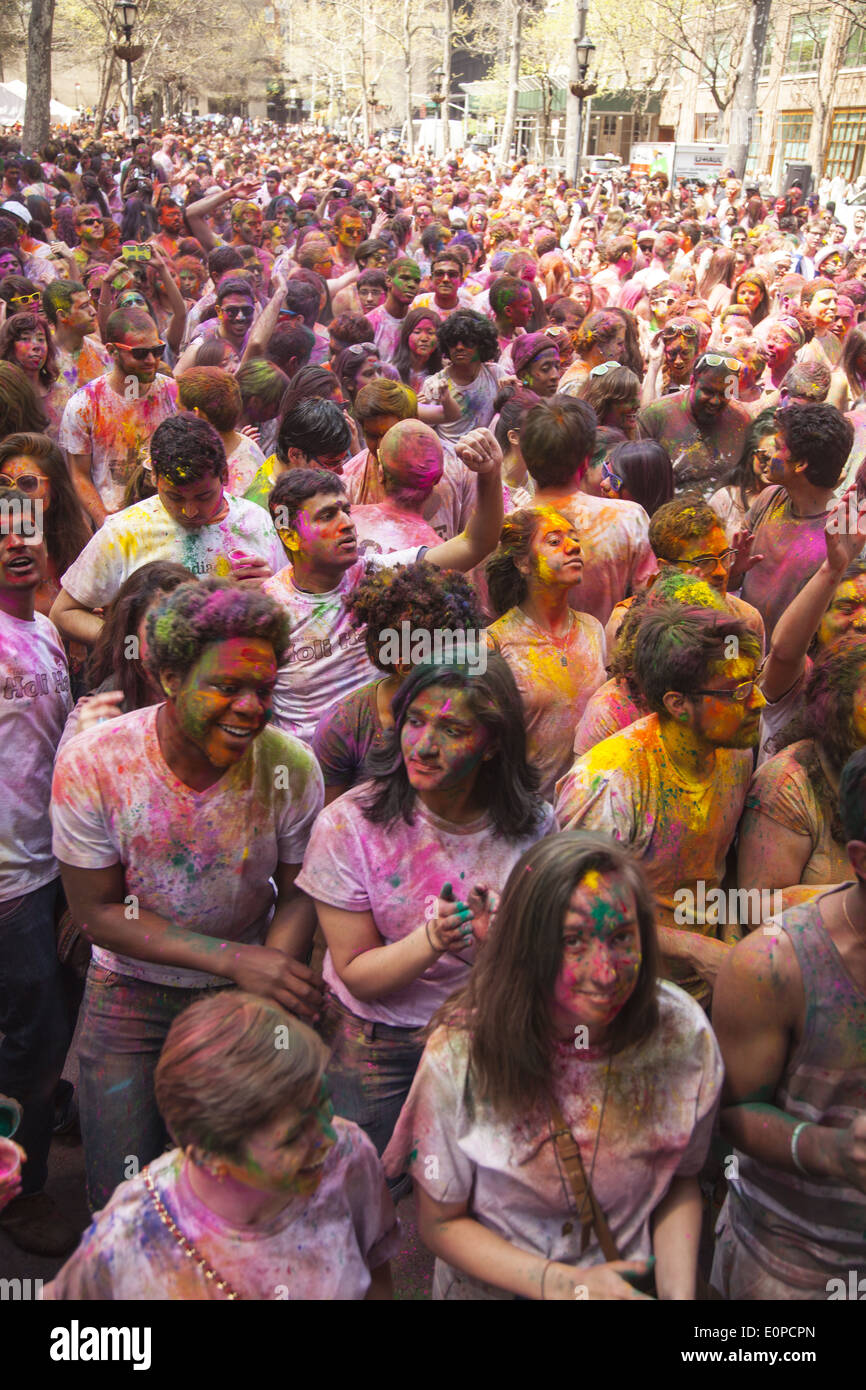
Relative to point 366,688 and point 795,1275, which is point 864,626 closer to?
point 366,688

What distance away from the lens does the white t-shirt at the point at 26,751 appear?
313 centimetres

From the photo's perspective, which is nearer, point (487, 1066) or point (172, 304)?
point (487, 1066)

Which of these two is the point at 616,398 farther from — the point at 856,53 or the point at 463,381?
the point at 856,53

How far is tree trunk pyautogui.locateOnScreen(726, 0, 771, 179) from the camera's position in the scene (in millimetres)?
28094

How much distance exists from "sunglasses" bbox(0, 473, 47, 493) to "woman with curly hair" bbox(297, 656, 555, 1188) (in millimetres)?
1920

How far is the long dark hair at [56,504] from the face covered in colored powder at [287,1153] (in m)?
2.68

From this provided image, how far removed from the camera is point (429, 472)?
4316 millimetres

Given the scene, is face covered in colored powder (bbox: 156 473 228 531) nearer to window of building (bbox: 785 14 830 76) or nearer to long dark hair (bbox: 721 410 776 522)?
long dark hair (bbox: 721 410 776 522)

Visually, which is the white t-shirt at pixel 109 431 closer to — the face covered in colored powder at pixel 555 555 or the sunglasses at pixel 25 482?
the sunglasses at pixel 25 482

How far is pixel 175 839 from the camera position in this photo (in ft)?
8.76

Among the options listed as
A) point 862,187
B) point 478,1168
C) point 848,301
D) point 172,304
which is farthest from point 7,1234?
point 862,187

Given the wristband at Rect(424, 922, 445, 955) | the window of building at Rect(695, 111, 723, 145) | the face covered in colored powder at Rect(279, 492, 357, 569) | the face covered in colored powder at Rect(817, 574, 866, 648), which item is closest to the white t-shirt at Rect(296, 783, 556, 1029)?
the wristband at Rect(424, 922, 445, 955)

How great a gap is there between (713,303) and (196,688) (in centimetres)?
921

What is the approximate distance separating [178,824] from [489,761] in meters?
0.73
